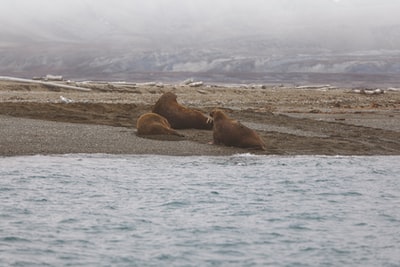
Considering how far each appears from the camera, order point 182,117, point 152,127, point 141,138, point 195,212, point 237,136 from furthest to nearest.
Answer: point 182,117
point 152,127
point 141,138
point 237,136
point 195,212

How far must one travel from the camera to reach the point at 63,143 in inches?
845

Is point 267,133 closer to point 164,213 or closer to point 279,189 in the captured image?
point 279,189

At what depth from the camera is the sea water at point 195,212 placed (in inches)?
420

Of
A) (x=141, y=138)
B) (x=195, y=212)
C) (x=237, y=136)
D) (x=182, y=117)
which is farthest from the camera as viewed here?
(x=182, y=117)

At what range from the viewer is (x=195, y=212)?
13477 millimetres

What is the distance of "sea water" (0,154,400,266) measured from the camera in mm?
10675

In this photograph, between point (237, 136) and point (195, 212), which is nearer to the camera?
point (195, 212)

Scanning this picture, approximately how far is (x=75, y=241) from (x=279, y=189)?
5.93m

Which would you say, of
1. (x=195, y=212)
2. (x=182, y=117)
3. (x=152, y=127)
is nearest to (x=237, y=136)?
(x=152, y=127)

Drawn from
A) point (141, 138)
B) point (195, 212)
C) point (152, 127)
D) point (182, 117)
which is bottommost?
point (195, 212)

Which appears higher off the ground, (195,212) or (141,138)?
(141,138)

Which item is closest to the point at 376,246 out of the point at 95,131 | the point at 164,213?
the point at 164,213

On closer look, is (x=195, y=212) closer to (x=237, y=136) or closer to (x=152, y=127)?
(x=237, y=136)

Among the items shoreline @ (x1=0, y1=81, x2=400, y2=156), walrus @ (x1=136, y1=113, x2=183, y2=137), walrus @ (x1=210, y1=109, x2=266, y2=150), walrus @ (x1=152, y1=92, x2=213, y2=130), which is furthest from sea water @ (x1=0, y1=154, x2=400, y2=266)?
walrus @ (x1=152, y1=92, x2=213, y2=130)
